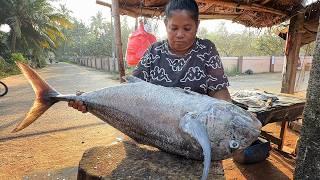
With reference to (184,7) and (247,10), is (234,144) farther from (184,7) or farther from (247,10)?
(247,10)

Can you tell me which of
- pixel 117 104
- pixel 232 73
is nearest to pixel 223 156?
pixel 117 104

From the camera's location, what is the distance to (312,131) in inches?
95.3

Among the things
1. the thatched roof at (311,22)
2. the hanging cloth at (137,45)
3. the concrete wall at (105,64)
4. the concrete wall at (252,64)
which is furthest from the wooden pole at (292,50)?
the concrete wall at (105,64)

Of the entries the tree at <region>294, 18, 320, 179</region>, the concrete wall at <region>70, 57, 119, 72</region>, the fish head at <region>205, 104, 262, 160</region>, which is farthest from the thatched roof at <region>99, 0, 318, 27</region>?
the concrete wall at <region>70, 57, 119, 72</region>

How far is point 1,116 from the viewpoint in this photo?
354 inches

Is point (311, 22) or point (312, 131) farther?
point (311, 22)

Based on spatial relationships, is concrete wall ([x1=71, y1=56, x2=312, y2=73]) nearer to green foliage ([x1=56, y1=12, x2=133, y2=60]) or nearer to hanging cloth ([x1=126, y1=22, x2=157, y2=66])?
green foliage ([x1=56, y1=12, x2=133, y2=60])

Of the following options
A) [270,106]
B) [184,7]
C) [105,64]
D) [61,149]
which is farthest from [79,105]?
[105,64]

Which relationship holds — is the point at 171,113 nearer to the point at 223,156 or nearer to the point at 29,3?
the point at 223,156

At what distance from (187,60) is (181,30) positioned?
262 millimetres

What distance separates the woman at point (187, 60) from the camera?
7.59 feet

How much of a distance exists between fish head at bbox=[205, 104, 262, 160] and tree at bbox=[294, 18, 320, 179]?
0.90m

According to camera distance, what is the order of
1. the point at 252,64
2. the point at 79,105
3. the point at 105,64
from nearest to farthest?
the point at 79,105, the point at 252,64, the point at 105,64

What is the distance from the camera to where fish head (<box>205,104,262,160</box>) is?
176 centimetres
